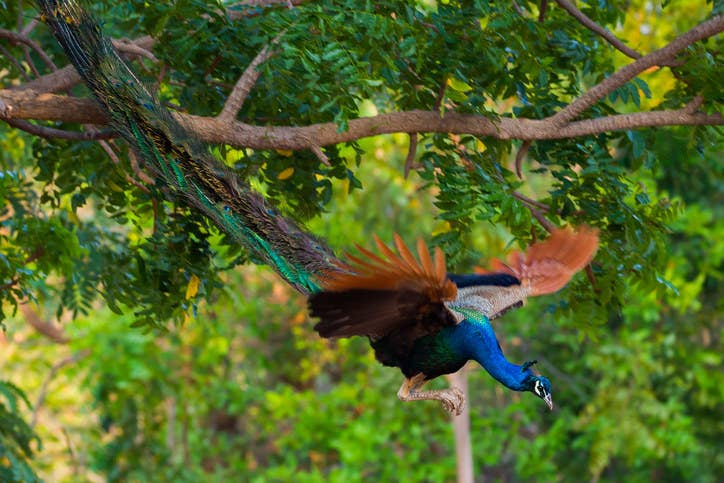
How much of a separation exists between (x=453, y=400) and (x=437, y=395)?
58mm

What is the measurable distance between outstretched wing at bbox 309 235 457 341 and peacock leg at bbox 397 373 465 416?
409 mm

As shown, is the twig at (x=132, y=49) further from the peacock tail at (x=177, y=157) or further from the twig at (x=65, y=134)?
the peacock tail at (x=177, y=157)

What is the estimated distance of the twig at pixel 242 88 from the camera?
154 inches

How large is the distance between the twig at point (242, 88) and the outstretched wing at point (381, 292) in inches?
29.7

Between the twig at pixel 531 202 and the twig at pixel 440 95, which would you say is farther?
the twig at pixel 531 202

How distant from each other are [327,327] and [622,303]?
1693 mm

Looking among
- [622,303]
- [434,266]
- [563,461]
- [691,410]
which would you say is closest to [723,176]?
[691,410]

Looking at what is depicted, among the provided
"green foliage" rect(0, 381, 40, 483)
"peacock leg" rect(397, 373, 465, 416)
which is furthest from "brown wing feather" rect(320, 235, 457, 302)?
"green foliage" rect(0, 381, 40, 483)

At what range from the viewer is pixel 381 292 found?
10.9 feet

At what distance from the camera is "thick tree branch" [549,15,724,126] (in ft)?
13.4

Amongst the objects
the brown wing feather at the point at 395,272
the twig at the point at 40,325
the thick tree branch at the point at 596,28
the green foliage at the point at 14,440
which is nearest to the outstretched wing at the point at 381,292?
the brown wing feather at the point at 395,272

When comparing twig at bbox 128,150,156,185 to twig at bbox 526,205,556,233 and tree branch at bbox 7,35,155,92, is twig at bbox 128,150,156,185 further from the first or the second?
twig at bbox 526,205,556,233

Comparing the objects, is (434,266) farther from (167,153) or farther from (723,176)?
(723,176)

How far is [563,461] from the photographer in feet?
34.6
